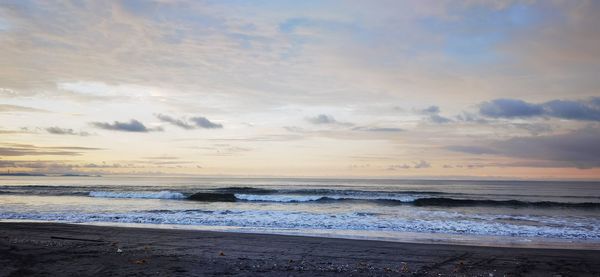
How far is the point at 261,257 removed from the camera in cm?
961

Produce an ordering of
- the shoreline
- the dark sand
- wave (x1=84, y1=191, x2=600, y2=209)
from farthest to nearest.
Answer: wave (x1=84, y1=191, x2=600, y2=209) < the shoreline < the dark sand

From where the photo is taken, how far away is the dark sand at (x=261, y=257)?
794cm

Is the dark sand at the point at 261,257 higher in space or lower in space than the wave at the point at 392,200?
higher

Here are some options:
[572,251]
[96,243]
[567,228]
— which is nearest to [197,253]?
[96,243]

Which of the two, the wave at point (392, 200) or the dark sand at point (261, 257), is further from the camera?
the wave at point (392, 200)

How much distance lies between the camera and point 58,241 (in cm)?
1183

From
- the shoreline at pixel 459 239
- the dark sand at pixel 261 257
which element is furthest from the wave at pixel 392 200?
the dark sand at pixel 261 257

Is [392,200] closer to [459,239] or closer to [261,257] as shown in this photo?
[459,239]

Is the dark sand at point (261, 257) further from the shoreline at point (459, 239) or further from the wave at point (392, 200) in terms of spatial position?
the wave at point (392, 200)

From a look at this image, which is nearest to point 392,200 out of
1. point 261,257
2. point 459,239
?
point 459,239

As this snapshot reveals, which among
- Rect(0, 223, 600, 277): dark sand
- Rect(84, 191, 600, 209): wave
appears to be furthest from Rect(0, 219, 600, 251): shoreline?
Rect(84, 191, 600, 209): wave

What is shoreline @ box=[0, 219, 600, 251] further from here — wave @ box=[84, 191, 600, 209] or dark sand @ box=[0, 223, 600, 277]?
wave @ box=[84, 191, 600, 209]

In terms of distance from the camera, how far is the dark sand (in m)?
7.94

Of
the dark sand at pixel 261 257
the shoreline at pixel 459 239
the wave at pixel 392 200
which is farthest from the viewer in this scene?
the wave at pixel 392 200
